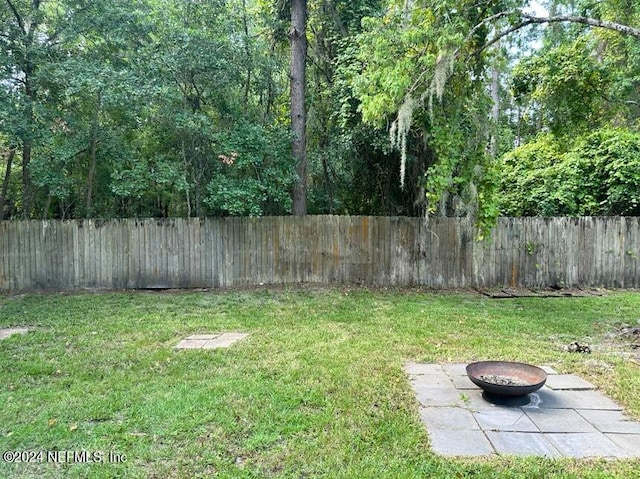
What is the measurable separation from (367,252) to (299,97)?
320cm

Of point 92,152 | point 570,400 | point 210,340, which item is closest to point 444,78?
point 570,400

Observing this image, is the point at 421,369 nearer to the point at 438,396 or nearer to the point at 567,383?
the point at 438,396

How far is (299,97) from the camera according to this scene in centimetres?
801

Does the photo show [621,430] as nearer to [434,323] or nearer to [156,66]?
[434,323]

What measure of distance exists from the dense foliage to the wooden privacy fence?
51 cm

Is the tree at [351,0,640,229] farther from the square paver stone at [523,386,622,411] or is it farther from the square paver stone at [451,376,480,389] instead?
the square paver stone at [523,386,622,411]

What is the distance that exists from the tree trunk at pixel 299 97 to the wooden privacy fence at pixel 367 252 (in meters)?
0.73

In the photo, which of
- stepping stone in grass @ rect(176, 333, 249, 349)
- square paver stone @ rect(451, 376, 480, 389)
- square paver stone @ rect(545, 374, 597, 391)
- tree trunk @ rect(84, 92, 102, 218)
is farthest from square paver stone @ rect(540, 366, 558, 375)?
tree trunk @ rect(84, 92, 102, 218)

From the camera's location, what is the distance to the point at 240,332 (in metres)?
4.70

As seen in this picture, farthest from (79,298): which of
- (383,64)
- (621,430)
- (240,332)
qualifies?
(621,430)

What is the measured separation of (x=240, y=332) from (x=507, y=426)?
296 centimetres

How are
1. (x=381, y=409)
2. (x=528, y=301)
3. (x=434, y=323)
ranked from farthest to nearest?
(x=528, y=301), (x=434, y=323), (x=381, y=409)

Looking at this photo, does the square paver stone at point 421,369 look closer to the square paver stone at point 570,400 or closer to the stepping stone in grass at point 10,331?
the square paver stone at point 570,400

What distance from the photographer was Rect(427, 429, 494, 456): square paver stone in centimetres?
224
